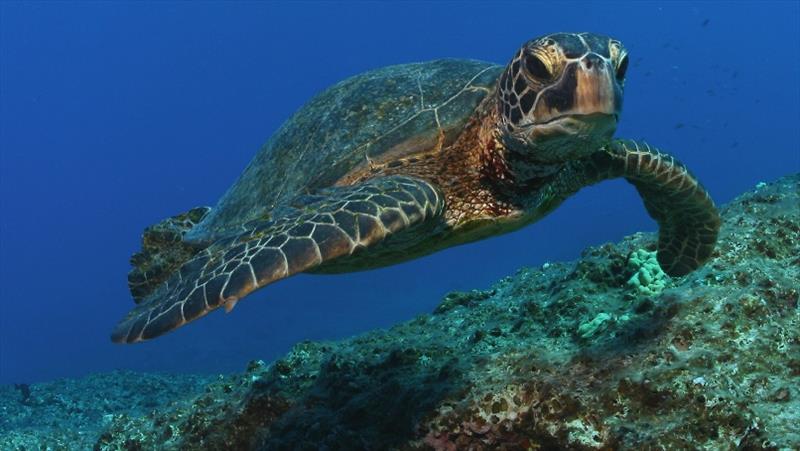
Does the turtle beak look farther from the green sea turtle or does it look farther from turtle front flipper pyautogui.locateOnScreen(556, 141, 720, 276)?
turtle front flipper pyautogui.locateOnScreen(556, 141, 720, 276)

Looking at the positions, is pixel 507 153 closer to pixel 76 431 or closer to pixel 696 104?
pixel 76 431

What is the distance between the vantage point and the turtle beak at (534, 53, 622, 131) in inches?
123

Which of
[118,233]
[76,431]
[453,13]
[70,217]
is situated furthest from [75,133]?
[76,431]

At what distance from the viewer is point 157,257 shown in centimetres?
472

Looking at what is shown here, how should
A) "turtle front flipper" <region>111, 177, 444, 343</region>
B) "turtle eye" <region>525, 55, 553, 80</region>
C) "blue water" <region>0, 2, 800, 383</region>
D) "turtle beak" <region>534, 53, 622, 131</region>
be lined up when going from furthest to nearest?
1. "blue water" <region>0, 2, 800, 383</region>
2. "turtle eye" <region>525, 55, 553, 80</region>
3. "turtle beak" <region>534, 53, 622, 131</region>
4. "turtle front flipper" <region>111, 177, 444, 343</region>

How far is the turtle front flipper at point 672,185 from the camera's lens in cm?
445

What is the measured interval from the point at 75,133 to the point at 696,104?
144152 millimetres

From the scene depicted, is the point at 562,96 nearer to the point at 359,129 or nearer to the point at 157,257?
the point at 359,129

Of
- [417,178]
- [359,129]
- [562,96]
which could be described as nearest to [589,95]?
[562,96]

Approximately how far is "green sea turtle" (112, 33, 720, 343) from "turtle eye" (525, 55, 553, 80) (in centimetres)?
1

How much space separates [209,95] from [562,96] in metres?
126

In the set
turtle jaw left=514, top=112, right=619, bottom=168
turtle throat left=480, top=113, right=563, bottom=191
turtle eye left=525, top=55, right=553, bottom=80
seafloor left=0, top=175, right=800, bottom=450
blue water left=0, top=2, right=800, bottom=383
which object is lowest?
seafloor left=0, top=175, right=800, bottom=450

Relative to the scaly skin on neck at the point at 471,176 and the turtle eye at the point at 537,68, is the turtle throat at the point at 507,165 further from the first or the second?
the turtle eye at the point at 537,68

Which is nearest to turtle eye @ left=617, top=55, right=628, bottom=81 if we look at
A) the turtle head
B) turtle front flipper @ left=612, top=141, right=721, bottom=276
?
the turtle head
